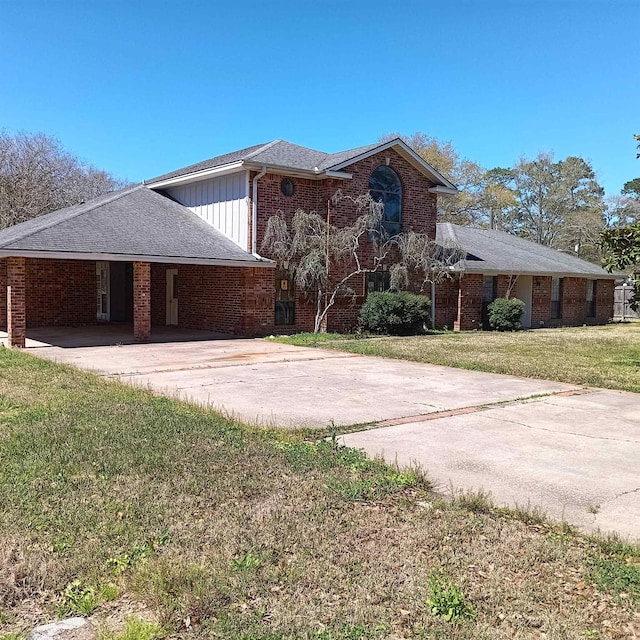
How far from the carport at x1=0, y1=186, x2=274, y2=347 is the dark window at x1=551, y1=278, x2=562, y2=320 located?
14.9 metres

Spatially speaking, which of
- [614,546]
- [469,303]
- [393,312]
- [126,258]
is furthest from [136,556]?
[469,303]

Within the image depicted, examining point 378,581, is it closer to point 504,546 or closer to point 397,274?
point 504,546

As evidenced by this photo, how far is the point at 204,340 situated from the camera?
53.7ft

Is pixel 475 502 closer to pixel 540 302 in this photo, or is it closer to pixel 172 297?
pixel 172 297

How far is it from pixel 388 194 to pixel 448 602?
17.8 m

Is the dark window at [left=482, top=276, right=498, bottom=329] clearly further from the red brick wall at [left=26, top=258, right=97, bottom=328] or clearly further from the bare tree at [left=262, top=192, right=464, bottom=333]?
the red brick wall at [left=26, top=258, right=97, bottom=328]

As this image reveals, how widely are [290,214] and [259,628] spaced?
15875 millimetres

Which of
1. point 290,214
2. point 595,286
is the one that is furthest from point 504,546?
point 595,286

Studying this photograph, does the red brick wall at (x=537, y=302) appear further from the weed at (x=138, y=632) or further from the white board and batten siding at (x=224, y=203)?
the weed at (x=138, y=632)

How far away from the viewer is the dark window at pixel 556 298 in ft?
88.5

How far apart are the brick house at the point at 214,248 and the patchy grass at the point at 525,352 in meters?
1.77

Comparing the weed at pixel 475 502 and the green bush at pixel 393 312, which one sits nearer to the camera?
the weed at pixel 475 502

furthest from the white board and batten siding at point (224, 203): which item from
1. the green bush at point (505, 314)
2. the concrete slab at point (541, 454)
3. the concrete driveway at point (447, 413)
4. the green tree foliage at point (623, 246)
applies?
the concrete slab at point (541, 454)

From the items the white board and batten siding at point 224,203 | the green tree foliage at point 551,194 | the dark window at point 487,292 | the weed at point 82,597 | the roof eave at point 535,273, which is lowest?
the weed at point 82,597
